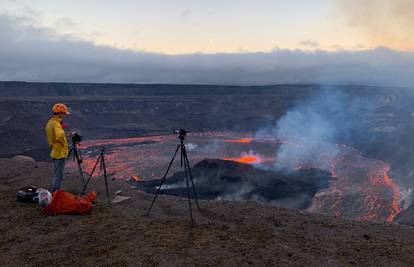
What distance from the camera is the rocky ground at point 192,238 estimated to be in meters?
7.09

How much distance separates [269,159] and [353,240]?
42.6m

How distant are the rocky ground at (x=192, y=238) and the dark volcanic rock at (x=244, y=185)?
15.0 metres

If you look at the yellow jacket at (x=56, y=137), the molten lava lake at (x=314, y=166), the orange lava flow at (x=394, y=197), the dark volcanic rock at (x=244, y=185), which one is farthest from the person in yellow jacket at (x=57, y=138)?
the orange lava flow at (x=394, y=197)

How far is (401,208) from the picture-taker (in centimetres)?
2733

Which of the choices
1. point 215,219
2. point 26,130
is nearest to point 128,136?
point 26,130

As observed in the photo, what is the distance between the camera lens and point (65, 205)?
9430 millimetres

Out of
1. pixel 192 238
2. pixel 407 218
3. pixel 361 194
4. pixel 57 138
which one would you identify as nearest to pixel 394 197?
pixel 361 194

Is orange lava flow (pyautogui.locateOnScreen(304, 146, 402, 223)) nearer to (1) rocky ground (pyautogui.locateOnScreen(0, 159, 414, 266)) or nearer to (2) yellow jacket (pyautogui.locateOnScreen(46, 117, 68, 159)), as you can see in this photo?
(1) rocky ground (pyautogui.locateOnScreen(0, 159, 414, 266))

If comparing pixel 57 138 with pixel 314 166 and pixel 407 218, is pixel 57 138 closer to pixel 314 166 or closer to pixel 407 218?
pixel 407 218

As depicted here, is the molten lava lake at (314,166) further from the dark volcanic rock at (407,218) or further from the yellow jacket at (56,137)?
the yellow jacket at (56,137)

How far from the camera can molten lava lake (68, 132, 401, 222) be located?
90.2ft

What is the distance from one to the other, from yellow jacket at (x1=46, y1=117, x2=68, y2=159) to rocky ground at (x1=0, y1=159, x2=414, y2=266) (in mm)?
1643

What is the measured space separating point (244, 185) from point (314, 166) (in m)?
19.5

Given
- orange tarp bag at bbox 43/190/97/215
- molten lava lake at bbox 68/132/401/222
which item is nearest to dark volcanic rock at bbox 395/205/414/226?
molten lava lake at bbox 68/132/401/222
